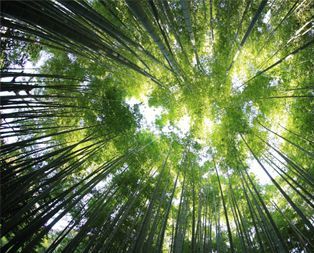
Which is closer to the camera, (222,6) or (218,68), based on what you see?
(222,6)

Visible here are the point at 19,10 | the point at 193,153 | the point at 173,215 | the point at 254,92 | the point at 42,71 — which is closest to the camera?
the point at 19,10

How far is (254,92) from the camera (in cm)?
653

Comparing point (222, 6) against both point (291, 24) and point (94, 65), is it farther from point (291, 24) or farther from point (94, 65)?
point (94, 65)

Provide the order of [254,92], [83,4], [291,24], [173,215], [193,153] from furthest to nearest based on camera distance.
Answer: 1. [193,153]
2. [254,92]
3. [173,215]
4. [291,24]
5. [83,4]

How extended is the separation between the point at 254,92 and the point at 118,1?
411cm

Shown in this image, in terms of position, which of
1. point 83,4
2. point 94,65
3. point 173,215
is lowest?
point 83,4

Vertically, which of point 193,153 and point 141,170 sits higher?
point 193,153

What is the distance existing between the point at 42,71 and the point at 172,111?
145 inches

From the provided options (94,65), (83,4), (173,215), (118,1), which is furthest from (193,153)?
(83,4)

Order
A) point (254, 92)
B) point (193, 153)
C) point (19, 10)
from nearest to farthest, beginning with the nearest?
point (19, 10), point (254, 92), point (193, 153)

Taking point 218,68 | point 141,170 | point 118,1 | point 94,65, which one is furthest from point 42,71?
point 218,68

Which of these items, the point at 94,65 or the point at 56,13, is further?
the point at 94,65

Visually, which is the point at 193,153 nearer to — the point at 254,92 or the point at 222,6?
the point at 254,92

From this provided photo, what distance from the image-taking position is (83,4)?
7.65 feet
